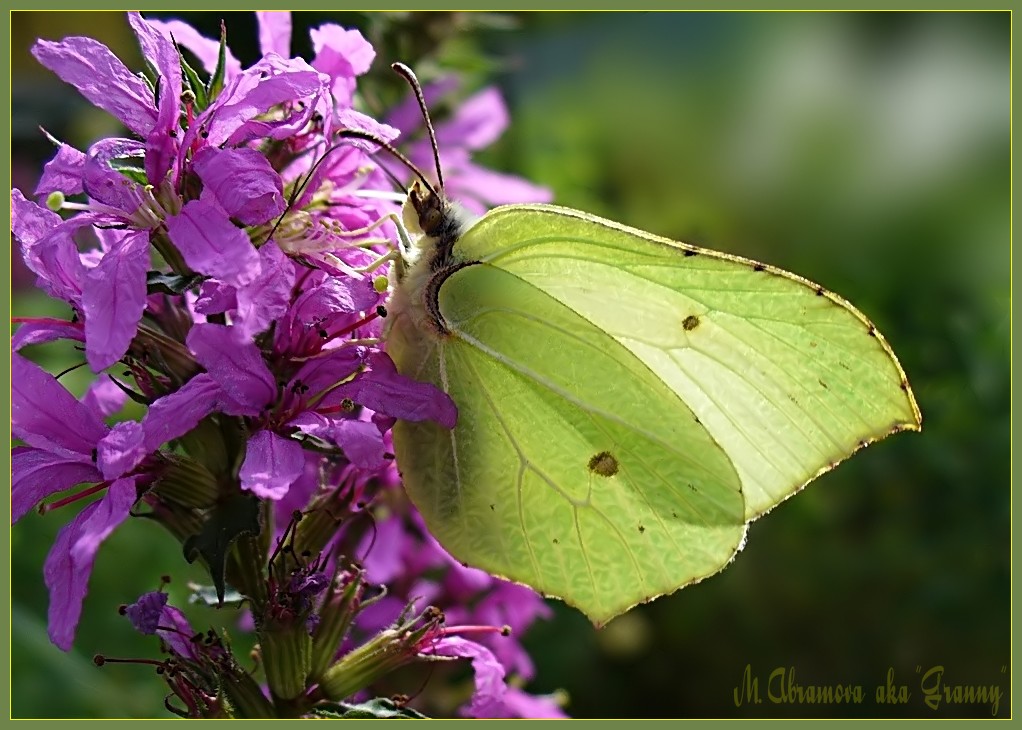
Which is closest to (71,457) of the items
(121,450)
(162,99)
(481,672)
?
(121,450)

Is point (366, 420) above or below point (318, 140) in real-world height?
below

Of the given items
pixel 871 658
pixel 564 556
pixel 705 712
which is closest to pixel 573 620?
pixel 705 712

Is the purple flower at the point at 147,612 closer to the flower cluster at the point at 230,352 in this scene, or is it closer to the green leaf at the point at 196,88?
the flower cluster at the point at 230,352

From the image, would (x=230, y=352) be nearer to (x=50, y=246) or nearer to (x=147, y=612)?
(x=50, y=246)

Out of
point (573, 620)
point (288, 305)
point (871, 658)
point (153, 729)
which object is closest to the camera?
point (288, 305)

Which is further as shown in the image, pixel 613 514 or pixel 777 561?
pixel 777 561

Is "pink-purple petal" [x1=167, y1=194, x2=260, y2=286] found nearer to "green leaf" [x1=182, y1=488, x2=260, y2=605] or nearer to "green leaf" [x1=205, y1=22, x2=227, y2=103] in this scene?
"green leaf" [x1=205, y1=22, x2=227, y2=103]

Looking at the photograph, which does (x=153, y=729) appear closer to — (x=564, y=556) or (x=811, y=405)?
(x=564, y=556)
